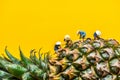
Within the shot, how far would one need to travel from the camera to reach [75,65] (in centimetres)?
129

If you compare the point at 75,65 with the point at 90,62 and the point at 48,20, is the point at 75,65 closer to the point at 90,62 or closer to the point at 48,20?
the point at 90,62

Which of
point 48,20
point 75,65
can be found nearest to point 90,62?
point 75,65

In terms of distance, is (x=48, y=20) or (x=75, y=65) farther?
(x=48, y=20)

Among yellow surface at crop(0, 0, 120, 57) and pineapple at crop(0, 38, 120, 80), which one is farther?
yellow surface at crop(0, 0, 120, 57)

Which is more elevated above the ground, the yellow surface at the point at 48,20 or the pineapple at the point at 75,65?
the yellow surface at the point at 48,20

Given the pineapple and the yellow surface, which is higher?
the yellow surface

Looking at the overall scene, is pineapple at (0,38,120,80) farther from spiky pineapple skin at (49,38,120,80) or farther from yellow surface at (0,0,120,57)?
yellow surface at (0,0,120,57)

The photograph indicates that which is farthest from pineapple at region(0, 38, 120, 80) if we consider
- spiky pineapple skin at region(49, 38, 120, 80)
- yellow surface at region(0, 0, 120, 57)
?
yellow surface at region(0, 0, 120, 57)

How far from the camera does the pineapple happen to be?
1271mm

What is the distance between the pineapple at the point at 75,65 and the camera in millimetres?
1271

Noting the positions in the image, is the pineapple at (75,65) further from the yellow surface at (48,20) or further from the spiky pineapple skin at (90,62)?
the yellow surface at (48,20)

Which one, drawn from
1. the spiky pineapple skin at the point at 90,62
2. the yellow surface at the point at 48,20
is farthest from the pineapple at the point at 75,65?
the yellow surface at the point at 48,20

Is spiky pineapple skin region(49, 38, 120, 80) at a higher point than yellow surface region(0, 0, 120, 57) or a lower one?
lower

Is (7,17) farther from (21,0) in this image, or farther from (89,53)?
(89,53)
